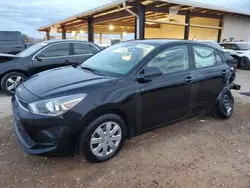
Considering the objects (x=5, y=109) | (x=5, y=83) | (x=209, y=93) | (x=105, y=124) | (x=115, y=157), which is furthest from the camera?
(x=5, y=83)

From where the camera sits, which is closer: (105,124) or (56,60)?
(105,124)

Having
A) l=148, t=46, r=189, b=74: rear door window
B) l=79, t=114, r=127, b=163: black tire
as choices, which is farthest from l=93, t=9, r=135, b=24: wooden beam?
l=79, t=114, r=127, b=163: black tire

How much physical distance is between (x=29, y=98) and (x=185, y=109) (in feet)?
7.76

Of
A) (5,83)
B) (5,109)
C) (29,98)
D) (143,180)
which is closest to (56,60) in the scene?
(5,83)

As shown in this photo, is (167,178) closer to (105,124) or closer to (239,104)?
(105,124)

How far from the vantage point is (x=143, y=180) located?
243 centimetres

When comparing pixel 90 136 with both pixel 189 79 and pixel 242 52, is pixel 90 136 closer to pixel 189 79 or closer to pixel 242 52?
pixel 189 79

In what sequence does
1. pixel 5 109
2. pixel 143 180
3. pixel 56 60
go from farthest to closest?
1. pixel 56 60
2. pixel 5 109
3. pixel 143 180

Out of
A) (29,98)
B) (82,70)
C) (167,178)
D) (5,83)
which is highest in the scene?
(82,70)

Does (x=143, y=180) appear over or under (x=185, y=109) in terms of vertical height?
under

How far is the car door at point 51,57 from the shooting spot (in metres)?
6.07

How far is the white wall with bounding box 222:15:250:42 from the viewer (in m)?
13.8

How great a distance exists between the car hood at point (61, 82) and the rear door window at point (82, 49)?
11.8ft

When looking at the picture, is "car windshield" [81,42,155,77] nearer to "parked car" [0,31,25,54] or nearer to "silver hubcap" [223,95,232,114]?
"silver hubcap" [223,95,232,114]
